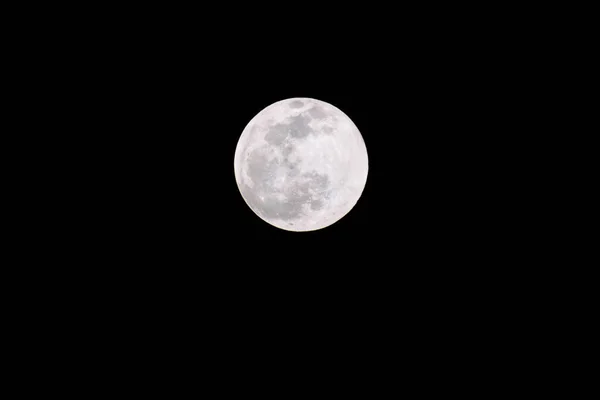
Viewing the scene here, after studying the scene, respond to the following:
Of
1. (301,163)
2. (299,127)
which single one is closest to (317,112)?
(299,127)

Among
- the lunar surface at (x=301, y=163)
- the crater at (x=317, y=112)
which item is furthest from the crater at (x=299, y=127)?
the crater at (x=317, y=112)

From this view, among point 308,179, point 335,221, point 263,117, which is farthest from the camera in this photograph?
point 335,221

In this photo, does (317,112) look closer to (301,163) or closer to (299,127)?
(299,127)

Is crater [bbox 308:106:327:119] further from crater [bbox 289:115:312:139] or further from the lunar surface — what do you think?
crater [bbox 289:115:312:139]

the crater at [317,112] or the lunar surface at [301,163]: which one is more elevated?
the crater at [317,112]

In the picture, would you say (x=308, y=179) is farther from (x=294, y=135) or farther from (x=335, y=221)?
(x=335, y=221)

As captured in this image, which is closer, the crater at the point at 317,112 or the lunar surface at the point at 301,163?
the lunar surface at the point at 301,163

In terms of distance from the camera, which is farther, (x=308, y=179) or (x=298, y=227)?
(x=298, y=227)

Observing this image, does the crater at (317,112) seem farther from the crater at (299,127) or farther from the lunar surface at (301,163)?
the crater at (299,127)

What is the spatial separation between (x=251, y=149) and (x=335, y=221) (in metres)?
1.42

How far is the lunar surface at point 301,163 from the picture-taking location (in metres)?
5.07

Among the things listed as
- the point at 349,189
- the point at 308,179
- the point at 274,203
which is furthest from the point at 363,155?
the point at 274,203

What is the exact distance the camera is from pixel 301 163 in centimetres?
504

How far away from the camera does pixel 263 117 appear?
5.43 m
